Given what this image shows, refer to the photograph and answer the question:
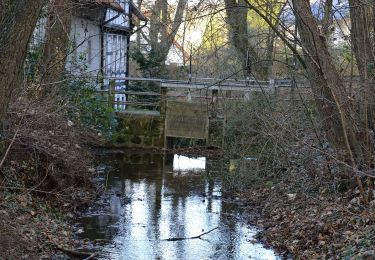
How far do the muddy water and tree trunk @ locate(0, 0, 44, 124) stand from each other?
447 cm

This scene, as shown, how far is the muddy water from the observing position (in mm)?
9367

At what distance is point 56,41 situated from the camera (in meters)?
14.9

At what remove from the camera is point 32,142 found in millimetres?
10930

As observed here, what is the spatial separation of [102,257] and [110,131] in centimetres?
1093

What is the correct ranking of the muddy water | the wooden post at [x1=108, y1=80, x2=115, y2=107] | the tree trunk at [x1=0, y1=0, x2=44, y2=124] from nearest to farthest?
1. the tree trunk at [x1=0, y1=0, x2=44, y2=124]
2. the muddy water
3. the wooden post at [x1=108, y1=80, x2=115, y2=107]

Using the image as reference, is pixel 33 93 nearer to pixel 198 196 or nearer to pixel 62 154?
pixel 62 154

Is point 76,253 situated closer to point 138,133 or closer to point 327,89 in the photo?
point 327,89

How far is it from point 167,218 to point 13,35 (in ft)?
23.5

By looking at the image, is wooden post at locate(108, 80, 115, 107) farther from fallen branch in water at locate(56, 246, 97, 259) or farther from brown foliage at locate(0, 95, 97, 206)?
fallen branch in water at locate(56, 246, 97, 259)

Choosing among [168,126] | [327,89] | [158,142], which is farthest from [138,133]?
[327,89]

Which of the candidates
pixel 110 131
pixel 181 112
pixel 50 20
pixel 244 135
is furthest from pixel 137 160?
pixel 50 20

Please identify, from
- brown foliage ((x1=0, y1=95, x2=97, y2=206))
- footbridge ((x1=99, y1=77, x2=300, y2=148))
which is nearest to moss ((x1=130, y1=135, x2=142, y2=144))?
footbridge ((x1=99, y1=77, x2=300, y2=148))

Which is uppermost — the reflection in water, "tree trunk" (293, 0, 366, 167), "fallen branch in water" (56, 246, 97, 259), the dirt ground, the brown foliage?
"tree trunk" (293, 0, 366, 167)

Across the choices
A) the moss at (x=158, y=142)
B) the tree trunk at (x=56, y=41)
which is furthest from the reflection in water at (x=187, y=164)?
the tree trunk at (x=56, y=41)
